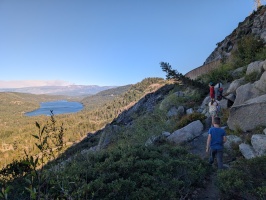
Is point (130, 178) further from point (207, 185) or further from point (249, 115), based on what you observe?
point (249, 115)

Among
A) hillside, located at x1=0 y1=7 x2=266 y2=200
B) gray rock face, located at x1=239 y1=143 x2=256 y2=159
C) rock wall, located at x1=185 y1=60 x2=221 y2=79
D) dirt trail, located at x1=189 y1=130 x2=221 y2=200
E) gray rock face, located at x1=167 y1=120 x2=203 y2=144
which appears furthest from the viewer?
rock wall, located at x1=185 y1=60 x2=221 y2=79

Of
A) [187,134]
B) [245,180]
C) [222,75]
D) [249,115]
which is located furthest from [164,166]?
[222,75]

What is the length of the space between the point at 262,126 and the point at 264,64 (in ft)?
19.5

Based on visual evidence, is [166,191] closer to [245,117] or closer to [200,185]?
[200,185]

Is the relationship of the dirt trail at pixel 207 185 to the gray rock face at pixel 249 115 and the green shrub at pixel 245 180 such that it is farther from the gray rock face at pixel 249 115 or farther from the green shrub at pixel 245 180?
the gray rock face at pixel 249 115

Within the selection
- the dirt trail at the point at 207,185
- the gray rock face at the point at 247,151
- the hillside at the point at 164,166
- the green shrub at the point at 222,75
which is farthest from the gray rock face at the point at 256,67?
the gray rock face at the point at 247,151

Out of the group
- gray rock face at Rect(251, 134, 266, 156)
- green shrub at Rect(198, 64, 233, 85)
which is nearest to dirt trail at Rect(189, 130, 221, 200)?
gray rock face at Rect(251, 134, 266, 156)

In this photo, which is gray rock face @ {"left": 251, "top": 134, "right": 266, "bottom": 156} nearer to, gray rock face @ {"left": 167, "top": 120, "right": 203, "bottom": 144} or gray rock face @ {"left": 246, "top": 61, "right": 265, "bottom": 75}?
gray rock face @ {"left": 167, "top": 120, "right": 203, "bottom": 144}

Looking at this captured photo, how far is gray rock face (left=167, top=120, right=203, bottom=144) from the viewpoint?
1273 cm

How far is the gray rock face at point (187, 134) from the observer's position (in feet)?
41.8

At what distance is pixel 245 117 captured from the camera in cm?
1075

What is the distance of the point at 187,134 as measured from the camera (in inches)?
509

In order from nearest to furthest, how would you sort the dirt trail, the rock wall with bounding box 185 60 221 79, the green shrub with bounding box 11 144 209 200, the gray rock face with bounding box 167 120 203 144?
1. the green shrub with bounding box 11 144 209 200
2. the dirt trail
3. the gray rock face with bounding box 167 120 203 144
4. the rock wall with bounding box 185 60 221 79

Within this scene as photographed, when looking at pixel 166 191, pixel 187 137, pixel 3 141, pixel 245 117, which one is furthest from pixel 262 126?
pixel 3 141
